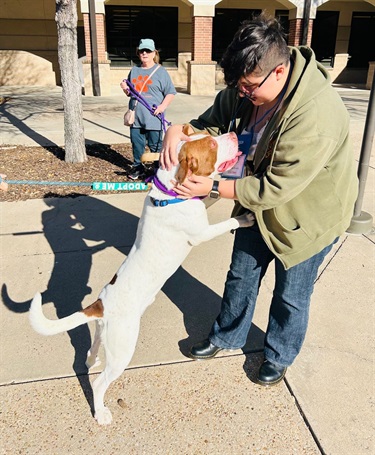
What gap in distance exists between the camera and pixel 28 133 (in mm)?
9047

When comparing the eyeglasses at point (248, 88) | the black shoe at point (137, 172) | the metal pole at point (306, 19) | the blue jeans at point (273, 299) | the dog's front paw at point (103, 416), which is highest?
the metal pole at point (306, 19)

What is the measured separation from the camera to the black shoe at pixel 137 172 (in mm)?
6375

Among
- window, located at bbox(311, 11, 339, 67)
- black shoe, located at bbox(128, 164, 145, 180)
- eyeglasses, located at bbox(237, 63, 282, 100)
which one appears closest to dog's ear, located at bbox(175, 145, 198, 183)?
eyeglasses, located at bbox(237, 63, 282, 100)

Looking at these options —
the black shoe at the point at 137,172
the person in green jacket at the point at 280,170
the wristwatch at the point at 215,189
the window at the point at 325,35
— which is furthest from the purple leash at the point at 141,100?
the window at the point at 325,35

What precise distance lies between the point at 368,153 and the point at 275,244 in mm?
2945

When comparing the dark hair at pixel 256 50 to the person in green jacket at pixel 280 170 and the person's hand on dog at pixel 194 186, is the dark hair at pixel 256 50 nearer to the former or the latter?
the person in green jacket at pixel 280 170

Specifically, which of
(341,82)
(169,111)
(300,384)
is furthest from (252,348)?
(341,82)

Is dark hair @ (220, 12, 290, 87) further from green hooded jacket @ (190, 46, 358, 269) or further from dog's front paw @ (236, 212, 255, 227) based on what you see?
dog's front paw @ (236, 212, 255, 227)

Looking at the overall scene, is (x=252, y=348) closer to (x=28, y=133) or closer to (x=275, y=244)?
(x=275, y=244)

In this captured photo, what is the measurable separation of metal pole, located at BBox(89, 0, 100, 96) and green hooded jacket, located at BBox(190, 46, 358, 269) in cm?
1363

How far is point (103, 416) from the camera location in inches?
94.5

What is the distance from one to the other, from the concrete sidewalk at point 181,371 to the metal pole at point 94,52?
1160 cm

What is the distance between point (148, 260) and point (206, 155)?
2.05 ft

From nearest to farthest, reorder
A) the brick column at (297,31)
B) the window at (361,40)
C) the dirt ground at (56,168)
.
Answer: the dirt ground at (56,168), the brick column at (297,31), the window at (361,40)
